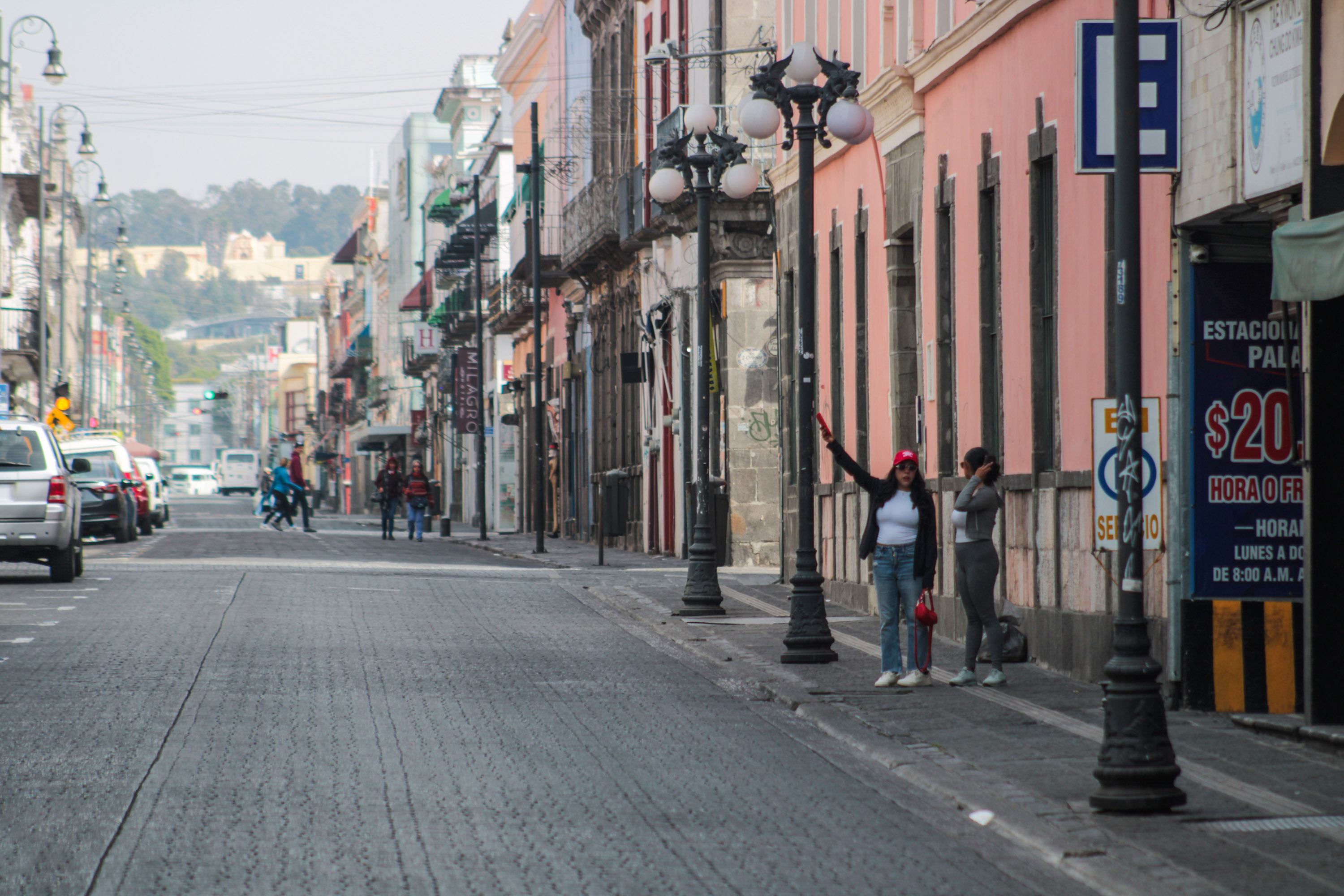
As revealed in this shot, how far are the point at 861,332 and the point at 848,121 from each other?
6036mm

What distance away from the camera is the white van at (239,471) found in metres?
138

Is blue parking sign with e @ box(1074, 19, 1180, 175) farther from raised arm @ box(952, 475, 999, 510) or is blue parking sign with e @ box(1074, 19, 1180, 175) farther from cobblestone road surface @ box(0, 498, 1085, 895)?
cobblestone road surface @ box(0, 498, 1085, 895)

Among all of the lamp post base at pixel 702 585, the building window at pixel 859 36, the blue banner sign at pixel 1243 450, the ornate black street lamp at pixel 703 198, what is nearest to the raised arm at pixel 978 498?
the blue banner sign at pixel 1243 450

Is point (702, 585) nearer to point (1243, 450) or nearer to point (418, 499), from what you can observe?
point (1243, 450)

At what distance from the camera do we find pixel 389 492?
147 feet

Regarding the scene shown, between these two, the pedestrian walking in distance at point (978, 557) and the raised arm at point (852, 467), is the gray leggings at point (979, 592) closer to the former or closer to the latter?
the pedestrian walking in distance at point (978, 557)

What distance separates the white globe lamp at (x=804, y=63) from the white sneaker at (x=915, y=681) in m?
4.81

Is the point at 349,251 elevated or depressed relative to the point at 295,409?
elevated

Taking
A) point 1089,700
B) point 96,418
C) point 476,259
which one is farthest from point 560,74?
point 96,418

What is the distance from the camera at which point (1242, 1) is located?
11414 mm

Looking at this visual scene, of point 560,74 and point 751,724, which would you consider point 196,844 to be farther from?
point 560,74

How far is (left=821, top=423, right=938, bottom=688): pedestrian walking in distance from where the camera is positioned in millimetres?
13352

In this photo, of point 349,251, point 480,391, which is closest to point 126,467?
point 480,391

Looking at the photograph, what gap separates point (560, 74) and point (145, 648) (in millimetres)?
34213
